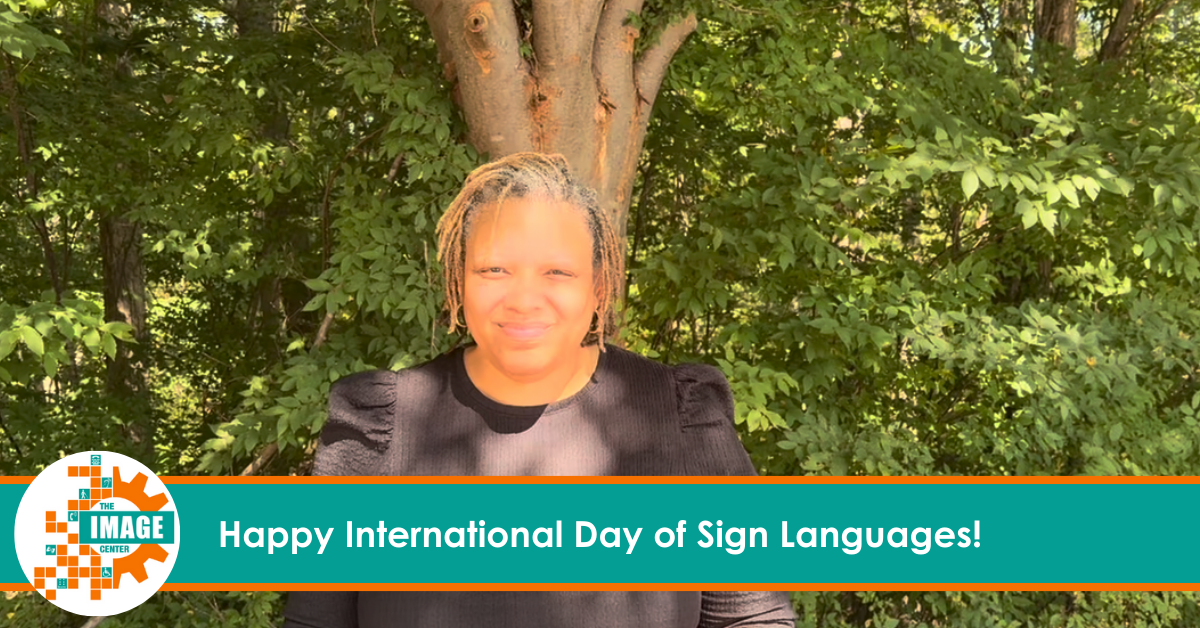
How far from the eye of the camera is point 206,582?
1.87 m

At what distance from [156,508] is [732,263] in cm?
270

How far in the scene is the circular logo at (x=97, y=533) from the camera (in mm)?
2125

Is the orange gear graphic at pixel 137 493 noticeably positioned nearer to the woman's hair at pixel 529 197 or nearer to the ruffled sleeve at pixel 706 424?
the woman's hair at pixel 529 197

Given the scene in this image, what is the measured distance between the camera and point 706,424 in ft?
4.46

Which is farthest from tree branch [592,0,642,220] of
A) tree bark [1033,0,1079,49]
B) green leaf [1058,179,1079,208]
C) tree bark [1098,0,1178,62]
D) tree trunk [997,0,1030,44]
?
tree bark [1098,0,1178,62]

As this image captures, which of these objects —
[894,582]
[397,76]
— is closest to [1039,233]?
[397,76]

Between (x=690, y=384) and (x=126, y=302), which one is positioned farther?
(x=126, y=302)

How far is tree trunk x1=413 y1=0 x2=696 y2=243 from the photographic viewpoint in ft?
10.5

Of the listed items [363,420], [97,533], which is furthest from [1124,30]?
[97,533]

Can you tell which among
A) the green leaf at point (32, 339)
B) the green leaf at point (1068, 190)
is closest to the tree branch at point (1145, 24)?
the green leaf at point (1068, 190)

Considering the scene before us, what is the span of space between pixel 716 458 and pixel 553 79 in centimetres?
217

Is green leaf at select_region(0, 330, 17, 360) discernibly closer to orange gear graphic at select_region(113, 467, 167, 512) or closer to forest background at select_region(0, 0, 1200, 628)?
forest background at select_region(0, 0, 1200, 628)

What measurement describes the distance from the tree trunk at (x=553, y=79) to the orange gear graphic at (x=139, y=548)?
1629 millimetres

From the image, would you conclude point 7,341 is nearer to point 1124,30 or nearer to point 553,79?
point 553,79
